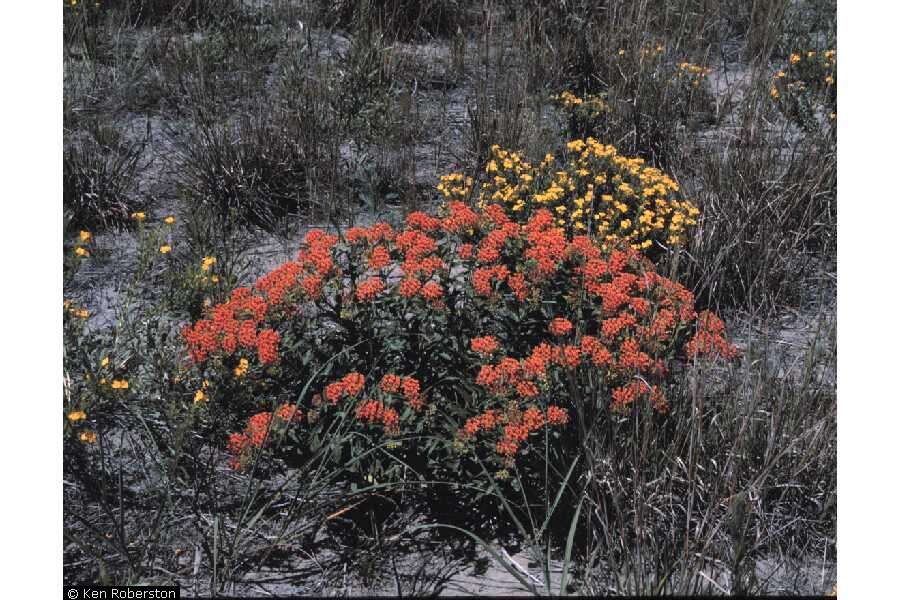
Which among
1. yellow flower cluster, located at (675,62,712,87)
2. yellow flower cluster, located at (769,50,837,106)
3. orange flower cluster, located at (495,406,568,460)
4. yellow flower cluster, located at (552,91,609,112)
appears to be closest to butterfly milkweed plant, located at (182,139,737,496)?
orange flower cluster, located at (495,406,568,460)

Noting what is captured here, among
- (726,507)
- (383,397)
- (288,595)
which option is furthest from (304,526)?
(726,507)

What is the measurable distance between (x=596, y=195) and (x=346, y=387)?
2150 mm

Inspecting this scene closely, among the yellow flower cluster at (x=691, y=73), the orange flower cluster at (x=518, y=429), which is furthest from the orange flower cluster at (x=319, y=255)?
the yellow flower cluster at (x=691, y=73)

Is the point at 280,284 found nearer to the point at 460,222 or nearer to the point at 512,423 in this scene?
the point at 460,222

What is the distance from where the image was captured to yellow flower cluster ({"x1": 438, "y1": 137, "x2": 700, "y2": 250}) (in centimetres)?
434

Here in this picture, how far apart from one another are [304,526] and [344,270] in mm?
910

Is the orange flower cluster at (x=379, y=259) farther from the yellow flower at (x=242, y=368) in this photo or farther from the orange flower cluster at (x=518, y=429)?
the orange flower cluster at (x=518, y=429)

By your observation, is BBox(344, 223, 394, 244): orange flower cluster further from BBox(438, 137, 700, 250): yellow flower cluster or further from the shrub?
BBox(438, 137, 700, 250): yellow flower cluster

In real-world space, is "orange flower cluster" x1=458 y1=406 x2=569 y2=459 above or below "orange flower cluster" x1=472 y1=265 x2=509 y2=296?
below

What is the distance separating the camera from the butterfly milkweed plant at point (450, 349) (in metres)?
2.98

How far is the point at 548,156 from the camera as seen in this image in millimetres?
4590

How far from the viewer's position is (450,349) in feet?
10.4

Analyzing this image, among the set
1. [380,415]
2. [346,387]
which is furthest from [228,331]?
[380,415]

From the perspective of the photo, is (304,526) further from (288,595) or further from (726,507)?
(726,507)
